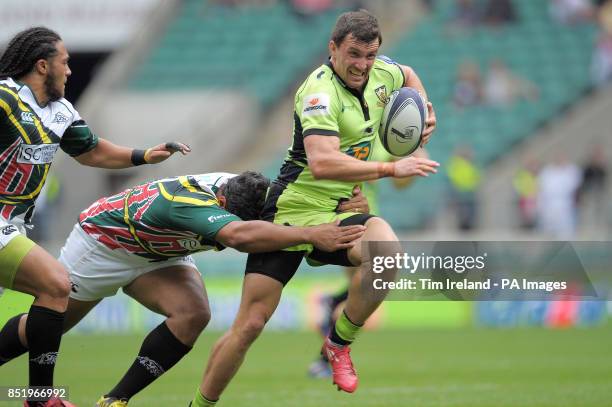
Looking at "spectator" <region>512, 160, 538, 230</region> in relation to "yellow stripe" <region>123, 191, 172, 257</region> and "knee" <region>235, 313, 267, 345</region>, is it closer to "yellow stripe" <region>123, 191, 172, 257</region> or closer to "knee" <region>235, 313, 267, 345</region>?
"yellow stripe" <region>123, 191, 172, 257</region>

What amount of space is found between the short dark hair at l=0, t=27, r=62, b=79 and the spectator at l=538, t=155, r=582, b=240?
12.8 meters

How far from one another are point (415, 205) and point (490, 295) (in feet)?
34.6

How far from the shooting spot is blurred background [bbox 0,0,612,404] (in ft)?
59.4

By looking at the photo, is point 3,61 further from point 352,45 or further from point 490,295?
point 490,295

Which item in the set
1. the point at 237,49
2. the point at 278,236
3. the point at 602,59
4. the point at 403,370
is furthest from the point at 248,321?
the point at 237,49

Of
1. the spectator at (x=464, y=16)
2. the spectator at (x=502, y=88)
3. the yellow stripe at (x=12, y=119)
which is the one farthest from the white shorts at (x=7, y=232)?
the spectator at (x=464, y=16)

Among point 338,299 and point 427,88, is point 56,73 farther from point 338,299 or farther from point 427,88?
point 427,88

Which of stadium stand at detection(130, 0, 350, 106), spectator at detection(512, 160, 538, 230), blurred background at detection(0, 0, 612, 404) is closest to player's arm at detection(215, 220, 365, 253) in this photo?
blurred background at detection(0, 0, 612, 404)

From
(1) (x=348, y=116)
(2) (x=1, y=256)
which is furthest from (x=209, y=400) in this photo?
(1) (x=348, y=116)

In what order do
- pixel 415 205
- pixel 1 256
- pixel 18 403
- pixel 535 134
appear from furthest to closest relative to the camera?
pixel 535 134 < pixel 415 205 < pixel 18 403 < pixel 1 256

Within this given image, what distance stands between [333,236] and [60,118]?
6.30 feet

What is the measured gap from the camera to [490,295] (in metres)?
6.89

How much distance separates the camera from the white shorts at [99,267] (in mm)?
7227

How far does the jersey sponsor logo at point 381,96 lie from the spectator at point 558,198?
11.7m
